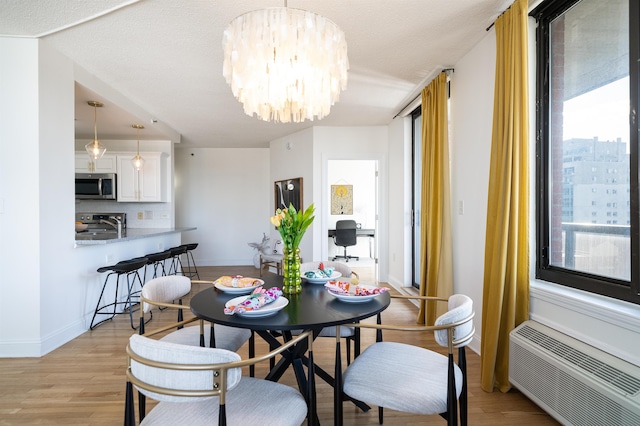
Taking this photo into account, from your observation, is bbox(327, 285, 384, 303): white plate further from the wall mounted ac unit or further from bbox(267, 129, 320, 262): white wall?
bbox(267, 129, 320, 262): white wall

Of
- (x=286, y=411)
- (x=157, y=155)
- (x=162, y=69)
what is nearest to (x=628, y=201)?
(x=286, y=411)

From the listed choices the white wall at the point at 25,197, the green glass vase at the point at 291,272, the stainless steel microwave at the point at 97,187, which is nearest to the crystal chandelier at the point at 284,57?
the green glass vase at the point at 291,272

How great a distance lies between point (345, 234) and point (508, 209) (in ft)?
18.6

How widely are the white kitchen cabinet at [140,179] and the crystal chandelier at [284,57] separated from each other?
474 centimetres

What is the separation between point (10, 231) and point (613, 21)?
4.55 meters

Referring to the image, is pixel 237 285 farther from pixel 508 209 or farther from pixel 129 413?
pixel 508 209

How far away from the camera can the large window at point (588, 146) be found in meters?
1.80

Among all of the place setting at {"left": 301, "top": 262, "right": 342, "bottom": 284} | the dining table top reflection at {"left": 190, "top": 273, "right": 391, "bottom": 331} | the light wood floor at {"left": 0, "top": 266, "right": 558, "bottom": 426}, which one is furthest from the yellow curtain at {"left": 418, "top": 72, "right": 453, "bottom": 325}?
the dining table top reflection at {"left": 190, "top": 273, "right": 391, "bottom": 331}

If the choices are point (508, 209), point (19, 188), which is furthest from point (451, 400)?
point (19, 188)

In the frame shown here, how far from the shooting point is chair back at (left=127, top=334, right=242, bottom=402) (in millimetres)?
1146

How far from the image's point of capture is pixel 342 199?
8.99 meters

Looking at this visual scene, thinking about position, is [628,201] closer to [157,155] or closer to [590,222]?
[590,222]

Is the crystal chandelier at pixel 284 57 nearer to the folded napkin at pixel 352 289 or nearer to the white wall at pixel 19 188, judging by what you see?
the folded napkin at pixel 352 289

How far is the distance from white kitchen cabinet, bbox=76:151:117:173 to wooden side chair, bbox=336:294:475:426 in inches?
237
